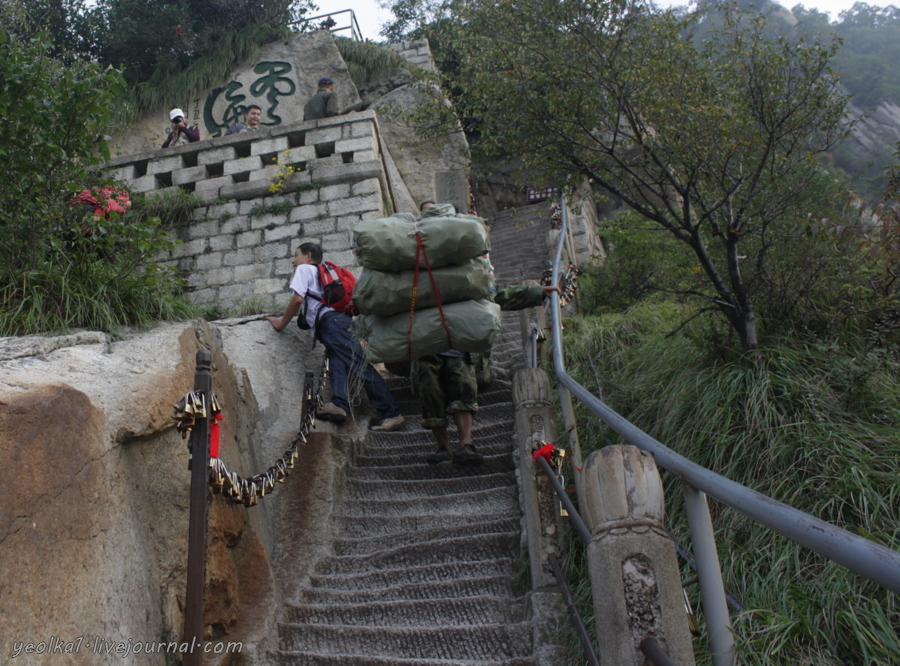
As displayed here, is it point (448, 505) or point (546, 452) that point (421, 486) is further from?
point (546, 452)

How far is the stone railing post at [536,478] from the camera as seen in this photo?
3.26 metres

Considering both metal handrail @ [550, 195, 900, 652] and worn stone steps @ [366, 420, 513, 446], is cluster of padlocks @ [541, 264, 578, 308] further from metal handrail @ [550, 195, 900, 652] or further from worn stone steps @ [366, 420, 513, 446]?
metal handrail @ [550, 195, 900, 652]

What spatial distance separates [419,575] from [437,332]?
143 centimetres

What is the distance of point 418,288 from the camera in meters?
4.14

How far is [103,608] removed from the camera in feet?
8.77

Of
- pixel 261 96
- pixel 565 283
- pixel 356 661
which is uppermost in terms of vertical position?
pixel 261 96

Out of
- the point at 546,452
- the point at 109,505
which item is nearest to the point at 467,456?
the point at 546,452

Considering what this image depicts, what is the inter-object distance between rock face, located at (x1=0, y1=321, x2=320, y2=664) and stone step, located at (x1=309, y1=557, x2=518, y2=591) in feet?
1.41

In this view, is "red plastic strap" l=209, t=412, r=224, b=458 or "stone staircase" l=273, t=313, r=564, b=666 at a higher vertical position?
"red plastic strap" l=209, t=412, r=224, b=458

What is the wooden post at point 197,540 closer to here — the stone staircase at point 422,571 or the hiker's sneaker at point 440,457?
the stone staircase at point 422,571

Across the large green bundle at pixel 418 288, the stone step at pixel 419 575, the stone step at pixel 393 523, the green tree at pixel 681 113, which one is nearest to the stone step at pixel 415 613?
the stone step at pixel 419 575

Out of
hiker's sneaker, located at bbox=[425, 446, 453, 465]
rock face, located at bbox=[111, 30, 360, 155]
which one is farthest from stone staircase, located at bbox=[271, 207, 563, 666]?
rock face, located at bbox=[111, 30, 360, 155]

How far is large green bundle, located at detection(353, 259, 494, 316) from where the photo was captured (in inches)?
163

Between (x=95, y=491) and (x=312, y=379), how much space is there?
212 cm
